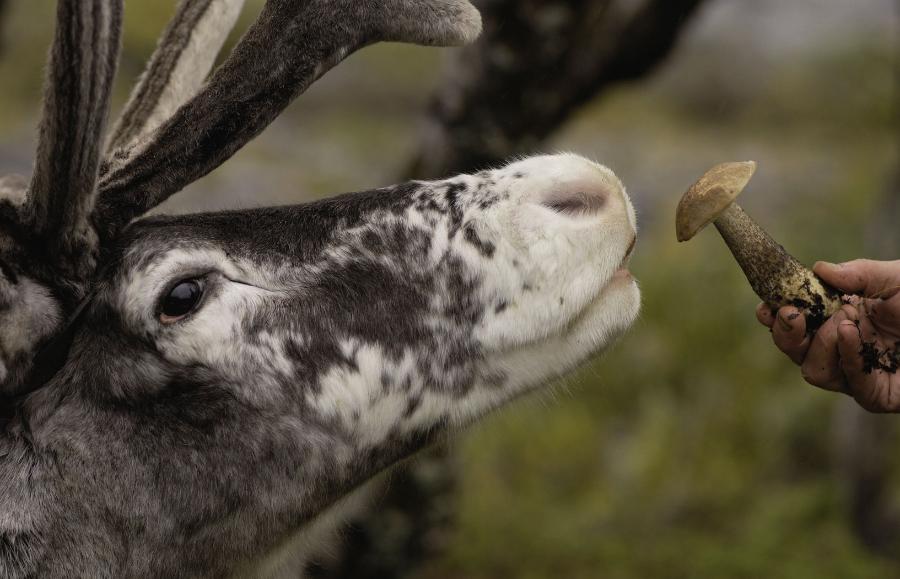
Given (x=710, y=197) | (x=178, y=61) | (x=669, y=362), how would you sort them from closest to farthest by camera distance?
(x=710, y=197)
(x=178, y=61)
(x=669, y=362)

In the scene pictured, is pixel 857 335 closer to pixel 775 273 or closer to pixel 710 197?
pixel 775 273

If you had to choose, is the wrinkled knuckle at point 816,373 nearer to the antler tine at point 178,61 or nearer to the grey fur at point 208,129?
the grey fur at point 208,129

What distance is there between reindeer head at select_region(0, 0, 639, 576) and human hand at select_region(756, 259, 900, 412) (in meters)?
0.39

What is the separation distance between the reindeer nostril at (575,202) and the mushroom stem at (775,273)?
0.98 feet

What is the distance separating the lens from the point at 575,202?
226 cm

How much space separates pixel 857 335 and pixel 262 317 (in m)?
1.29

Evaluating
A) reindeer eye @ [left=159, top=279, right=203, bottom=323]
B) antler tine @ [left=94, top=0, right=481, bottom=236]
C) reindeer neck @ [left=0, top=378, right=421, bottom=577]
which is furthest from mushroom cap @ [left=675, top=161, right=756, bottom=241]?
reindeer eye @ [left=159, top=279, right=203, bottom=323]

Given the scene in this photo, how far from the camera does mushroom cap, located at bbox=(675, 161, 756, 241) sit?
219 centimetres

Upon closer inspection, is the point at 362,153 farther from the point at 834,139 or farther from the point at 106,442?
the point at 106,442

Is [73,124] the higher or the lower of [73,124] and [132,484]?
the higher

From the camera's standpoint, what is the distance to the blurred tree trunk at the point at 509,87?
12.9 ft

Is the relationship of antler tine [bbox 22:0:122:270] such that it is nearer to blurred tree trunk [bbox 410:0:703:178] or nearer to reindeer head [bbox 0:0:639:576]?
reindeer head [bbox 0:0:639:576]

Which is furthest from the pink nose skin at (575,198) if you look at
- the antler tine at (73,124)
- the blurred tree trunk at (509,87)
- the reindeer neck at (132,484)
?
the blurred tree trunk at (509,87)

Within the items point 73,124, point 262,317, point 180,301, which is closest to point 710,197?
point 262,317
